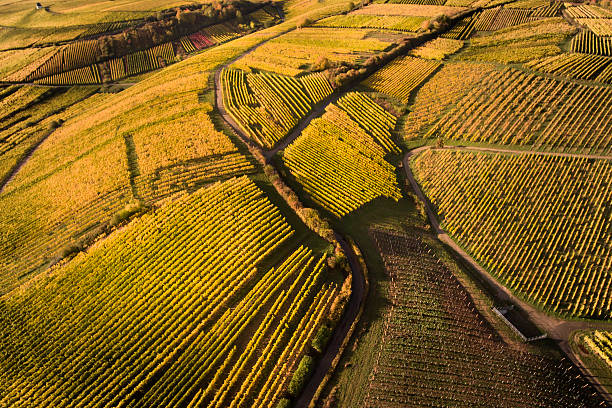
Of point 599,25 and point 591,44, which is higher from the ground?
point 599,25

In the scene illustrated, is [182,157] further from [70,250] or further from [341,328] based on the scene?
[341,328]

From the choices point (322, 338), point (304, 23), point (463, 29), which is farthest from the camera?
point (304, 23)

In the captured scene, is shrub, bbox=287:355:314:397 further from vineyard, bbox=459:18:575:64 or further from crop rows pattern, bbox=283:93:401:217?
vineyard, bbox=459:18:575:64

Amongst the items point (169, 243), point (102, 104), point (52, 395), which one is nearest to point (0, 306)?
point (52, 395)

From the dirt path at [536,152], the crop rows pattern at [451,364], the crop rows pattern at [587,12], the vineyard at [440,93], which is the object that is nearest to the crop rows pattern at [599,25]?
the crop rows pattern at [587,12]

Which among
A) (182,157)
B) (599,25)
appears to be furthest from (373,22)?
(182,157)

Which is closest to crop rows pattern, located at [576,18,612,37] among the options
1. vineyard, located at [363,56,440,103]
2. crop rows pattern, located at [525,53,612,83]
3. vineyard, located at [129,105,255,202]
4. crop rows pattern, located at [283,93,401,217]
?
crop rows pattern, located at [525,53,612,83]

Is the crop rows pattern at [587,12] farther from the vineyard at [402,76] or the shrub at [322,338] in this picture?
the shrub at [322,338]
